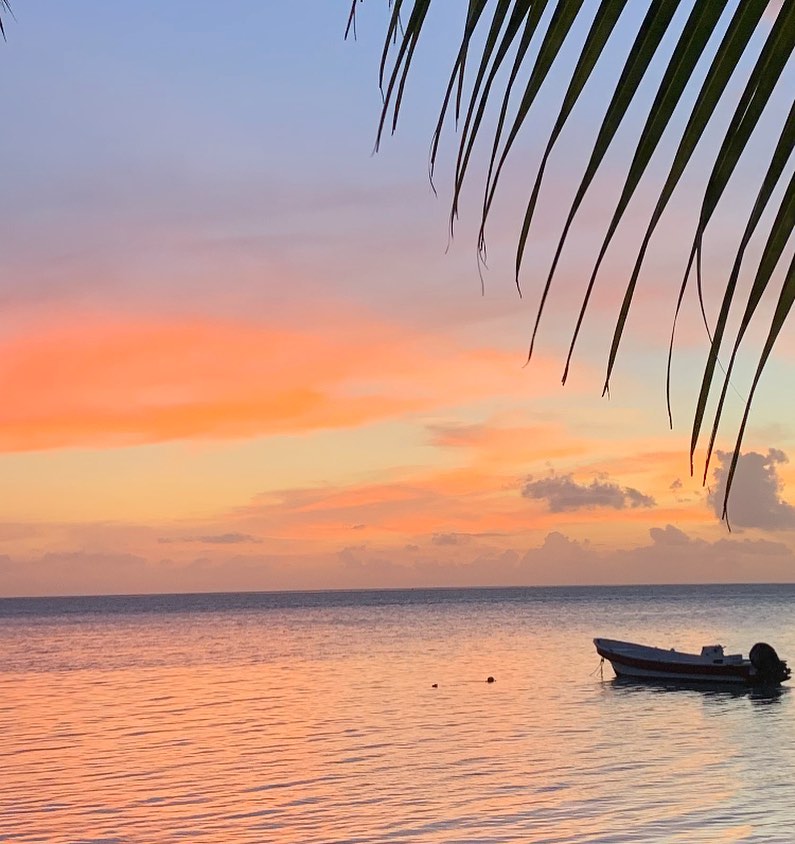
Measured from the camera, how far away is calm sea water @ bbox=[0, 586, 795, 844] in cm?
2030

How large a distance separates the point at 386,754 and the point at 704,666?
16.0 m

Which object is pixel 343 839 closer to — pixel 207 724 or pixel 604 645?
pixel 207 724

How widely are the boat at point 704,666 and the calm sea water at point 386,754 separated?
0.63 m

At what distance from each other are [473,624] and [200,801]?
83.2 meters

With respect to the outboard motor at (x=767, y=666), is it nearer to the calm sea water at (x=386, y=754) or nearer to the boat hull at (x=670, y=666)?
the boat hull at (x=670, y=666)

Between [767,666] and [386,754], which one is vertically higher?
[767,666]

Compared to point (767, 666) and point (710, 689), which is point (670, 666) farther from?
point (767, 666)

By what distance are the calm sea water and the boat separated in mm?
633

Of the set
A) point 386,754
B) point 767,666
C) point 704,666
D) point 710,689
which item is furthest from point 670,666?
point 386,754

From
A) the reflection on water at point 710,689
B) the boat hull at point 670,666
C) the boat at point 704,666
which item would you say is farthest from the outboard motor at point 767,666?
the reflection on water at point 710,689

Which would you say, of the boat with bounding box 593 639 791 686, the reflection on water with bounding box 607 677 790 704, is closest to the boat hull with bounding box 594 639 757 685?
the boat with bounding box 593 639 791 686

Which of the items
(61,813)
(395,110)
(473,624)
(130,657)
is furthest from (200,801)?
(473,624)

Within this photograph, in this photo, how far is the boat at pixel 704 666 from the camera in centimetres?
3969

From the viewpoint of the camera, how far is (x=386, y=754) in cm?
2883
